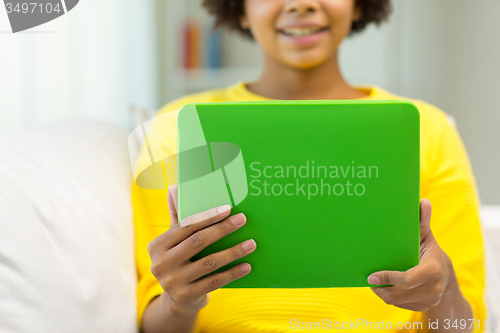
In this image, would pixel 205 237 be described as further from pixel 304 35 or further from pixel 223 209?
pixel 304 35

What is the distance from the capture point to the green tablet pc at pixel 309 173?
1.57ft

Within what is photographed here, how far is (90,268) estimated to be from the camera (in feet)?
1.79

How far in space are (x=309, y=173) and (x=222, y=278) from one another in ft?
0.53

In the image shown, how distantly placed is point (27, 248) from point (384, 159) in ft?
1.31

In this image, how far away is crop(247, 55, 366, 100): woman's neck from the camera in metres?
0.86

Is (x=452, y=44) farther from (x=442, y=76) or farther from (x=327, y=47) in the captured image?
(x=327, y=47)

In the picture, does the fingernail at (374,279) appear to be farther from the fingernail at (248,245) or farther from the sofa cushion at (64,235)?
the sofa cushion at (64,235)

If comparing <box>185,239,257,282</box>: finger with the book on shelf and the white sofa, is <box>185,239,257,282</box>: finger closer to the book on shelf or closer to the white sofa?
the white sofa

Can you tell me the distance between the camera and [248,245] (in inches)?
19.2

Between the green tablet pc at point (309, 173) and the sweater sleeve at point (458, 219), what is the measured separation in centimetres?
23

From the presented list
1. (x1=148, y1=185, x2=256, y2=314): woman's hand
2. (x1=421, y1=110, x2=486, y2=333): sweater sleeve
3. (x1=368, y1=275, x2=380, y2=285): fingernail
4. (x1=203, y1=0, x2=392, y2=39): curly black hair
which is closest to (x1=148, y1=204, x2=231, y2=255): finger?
(x1=148, y1=185, x2=256, y2=314): woman's hand

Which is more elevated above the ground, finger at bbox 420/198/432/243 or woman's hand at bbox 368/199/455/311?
finger at bbox 420/198/432/243

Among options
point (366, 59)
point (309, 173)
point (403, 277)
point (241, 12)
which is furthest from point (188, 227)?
point (366, 59)

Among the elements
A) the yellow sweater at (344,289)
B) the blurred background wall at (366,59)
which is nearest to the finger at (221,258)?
the yellow sweater at (344,289)
